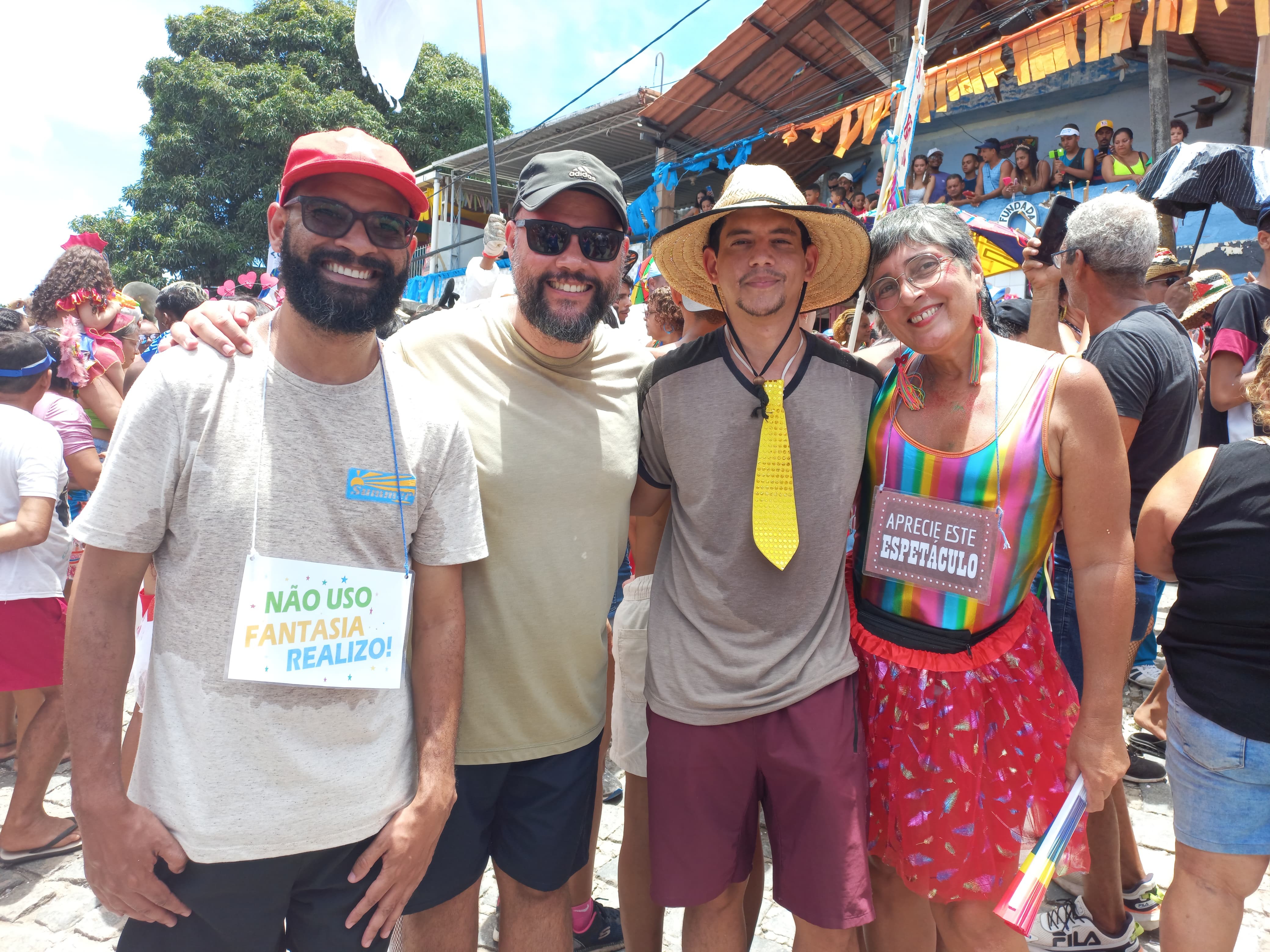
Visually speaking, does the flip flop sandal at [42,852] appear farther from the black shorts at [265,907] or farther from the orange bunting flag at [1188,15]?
the orange bunting flag at [1188,15]

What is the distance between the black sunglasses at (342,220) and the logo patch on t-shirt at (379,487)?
507 millimetres

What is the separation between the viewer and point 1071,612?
8.68ft

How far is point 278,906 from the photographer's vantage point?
5.03 ft

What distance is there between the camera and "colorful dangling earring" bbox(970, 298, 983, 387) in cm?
198

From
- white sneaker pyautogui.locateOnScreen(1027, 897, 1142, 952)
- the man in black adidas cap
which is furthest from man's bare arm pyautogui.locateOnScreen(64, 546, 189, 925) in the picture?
white sneaker pyautogui.locateOnScreen(1027, 897, 1142, 952)

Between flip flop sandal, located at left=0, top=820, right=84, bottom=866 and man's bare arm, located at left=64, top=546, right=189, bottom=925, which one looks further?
flip flop sandal, located at left=0, top=820, right=84, bottom=866

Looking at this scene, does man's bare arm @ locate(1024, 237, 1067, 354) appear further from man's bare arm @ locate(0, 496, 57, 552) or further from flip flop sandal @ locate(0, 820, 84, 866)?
flip flop sandal @ locate(0, 820, 84, 866)

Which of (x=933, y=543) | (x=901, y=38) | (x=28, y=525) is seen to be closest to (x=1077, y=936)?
(x=933, y=543)

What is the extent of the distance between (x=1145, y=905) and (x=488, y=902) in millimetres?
2360

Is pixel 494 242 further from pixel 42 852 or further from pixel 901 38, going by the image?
pixel 901 38

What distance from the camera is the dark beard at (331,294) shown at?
1.57m

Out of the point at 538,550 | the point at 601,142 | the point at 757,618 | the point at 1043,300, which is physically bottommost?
the point at 757,618

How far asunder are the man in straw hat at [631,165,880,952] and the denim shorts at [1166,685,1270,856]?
82cm

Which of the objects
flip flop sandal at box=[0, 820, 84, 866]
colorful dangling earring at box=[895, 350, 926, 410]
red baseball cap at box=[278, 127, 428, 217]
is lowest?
flip flop sandal at box=[0, 820, 84, 866]
